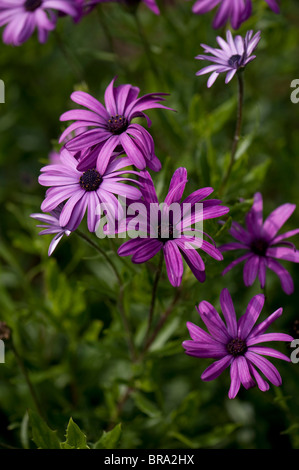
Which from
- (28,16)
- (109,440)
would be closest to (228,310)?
(109,440)

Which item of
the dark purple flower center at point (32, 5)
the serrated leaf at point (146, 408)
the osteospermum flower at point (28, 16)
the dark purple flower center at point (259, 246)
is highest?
the dark purple flower center at point (32, 5)

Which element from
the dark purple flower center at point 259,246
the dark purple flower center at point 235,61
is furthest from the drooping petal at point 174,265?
the dark purple flower center at point 235,61

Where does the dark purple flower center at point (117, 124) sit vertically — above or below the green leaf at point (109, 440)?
above

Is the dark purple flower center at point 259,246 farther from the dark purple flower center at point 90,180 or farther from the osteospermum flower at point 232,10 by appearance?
the osteospermum flower at point 232,10

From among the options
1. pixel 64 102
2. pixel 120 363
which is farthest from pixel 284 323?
pixel 64 102

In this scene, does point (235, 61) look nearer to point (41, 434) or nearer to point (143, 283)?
point (143, 283)

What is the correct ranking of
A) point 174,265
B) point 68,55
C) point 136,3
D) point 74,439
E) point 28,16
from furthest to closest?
1. point 68,55
2. point 136,3
3. point 28,16
4. point 74,439
5. point 174,265
